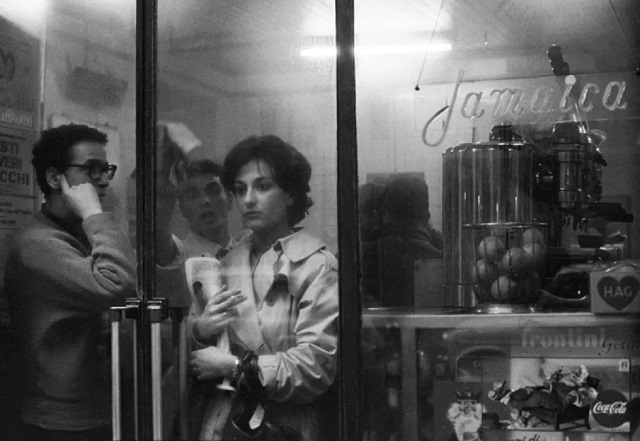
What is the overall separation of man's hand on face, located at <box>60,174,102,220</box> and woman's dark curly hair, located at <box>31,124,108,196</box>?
57 millimetres

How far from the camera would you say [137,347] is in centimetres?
319

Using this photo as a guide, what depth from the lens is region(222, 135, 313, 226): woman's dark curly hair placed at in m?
3.12

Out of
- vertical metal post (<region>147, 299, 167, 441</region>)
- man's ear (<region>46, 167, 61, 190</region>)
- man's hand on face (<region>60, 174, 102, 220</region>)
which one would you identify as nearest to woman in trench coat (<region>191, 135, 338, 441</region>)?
vertical metal post (<region>147, 299, 167, 441</region>)

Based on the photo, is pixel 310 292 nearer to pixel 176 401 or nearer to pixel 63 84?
pixel 176 401

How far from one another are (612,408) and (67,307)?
167 cm

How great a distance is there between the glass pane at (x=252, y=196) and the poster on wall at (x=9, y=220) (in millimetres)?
482

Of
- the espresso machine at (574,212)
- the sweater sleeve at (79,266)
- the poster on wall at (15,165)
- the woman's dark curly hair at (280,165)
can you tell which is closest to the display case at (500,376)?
the espresso machine at (574,212)

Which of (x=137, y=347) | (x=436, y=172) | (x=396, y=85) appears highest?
(x=396, y=85)

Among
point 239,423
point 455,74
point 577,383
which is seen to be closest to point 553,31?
point 455,74

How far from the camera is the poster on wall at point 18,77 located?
337 cm

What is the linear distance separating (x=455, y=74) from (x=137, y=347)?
1255 millimetres

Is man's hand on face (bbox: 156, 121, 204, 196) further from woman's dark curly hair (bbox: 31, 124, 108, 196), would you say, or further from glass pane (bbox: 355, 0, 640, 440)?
glass pane (bbox: 355, 0, 640, 440)

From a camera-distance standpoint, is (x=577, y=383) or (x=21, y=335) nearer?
(x=577, y=383)

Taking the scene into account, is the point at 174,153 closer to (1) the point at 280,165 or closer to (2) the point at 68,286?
(1) the point at 280,165
